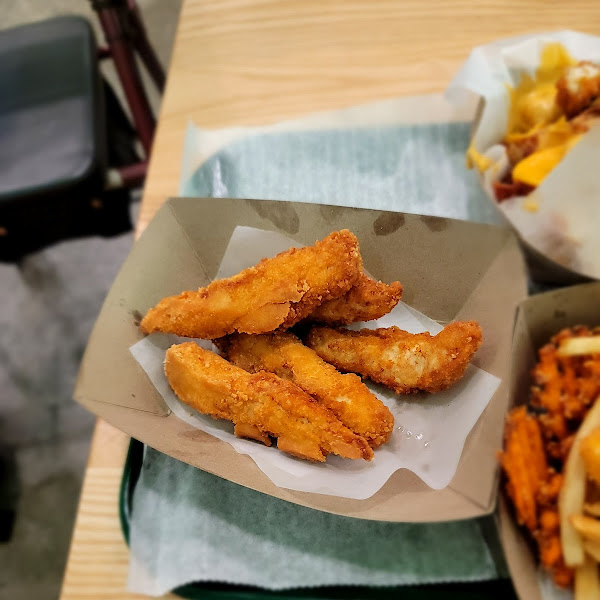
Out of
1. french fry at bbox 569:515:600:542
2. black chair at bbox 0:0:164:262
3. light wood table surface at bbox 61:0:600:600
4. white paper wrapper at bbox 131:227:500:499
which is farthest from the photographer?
black chair at bbox 0:0:164:262

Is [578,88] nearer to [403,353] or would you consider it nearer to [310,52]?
[403,353]

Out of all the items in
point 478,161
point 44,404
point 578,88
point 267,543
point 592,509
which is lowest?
point 44,404

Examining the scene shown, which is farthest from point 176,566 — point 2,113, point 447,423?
point 2,113

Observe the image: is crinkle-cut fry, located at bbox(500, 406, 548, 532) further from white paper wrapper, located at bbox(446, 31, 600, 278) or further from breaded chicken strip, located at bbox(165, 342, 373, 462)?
white paper wrapper, located at bbox(446, 31, 600, 278)

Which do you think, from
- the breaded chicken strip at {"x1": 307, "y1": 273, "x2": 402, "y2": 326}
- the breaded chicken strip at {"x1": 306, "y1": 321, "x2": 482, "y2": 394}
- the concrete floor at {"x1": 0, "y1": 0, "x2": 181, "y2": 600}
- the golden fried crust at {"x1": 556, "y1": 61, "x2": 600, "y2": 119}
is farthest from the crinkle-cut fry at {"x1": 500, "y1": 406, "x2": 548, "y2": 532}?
the concrete floor at {"x1": 0, "y1": 0, "x2": 181, "y2": 600}

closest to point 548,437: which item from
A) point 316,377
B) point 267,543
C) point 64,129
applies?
point 316,377

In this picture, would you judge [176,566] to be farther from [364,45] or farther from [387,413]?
[364,45]

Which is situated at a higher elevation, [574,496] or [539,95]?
[539,95]
